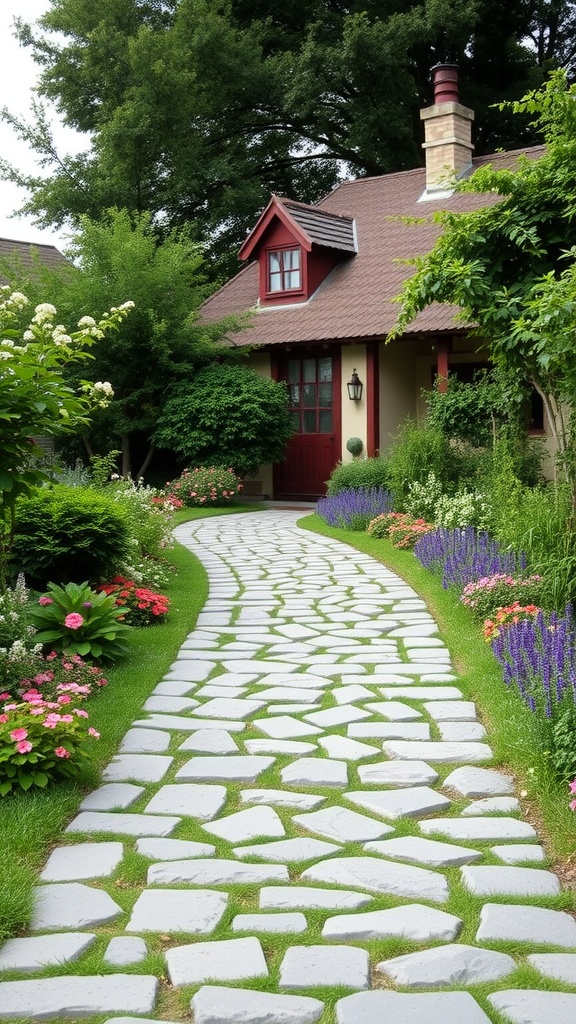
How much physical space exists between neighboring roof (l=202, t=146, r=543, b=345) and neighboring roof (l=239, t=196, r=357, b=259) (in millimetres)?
93

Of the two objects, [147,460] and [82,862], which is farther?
[147,460]

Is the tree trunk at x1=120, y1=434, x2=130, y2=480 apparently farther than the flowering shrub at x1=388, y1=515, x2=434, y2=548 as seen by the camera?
Yes

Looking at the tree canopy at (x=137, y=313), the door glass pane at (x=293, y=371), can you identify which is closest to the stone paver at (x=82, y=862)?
the tree canopy at (x=137, y=313)

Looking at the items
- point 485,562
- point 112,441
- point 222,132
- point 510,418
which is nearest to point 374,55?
point 222,132

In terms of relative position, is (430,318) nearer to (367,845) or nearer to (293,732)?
(293,732)

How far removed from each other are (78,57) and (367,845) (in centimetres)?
2274

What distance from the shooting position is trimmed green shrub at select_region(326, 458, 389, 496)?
13.4 metres

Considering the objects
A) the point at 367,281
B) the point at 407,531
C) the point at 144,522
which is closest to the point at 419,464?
the point at 407,531

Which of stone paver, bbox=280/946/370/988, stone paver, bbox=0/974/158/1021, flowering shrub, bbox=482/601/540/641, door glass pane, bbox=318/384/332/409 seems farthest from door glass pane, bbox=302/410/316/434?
stone paver, bbox=0/974/158/1021

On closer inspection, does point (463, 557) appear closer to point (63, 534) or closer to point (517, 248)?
point (517, 248)

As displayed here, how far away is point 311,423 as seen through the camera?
17188mm

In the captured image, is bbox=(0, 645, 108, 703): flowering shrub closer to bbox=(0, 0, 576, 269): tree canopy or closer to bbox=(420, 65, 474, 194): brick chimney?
bbox=(420, 65, 474, 194): brick chimney

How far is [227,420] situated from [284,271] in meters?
3.89

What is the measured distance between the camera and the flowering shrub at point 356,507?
12.4m
